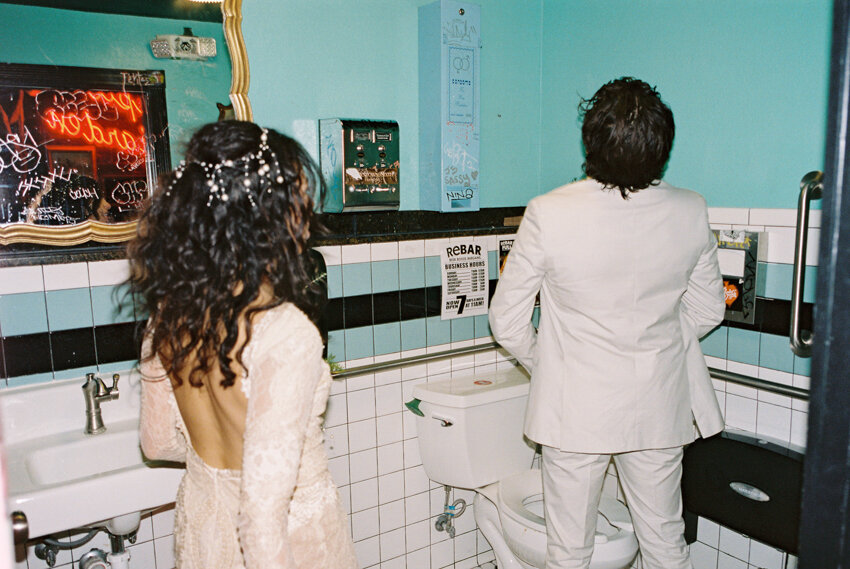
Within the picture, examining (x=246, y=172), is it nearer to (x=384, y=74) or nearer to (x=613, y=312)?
(x=613, y=312)

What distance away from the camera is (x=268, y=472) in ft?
3.56

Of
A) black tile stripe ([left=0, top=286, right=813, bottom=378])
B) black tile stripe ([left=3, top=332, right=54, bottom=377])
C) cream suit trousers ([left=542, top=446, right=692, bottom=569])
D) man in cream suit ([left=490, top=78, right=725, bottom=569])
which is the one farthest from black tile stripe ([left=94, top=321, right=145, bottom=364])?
cream suit trousers ([left=542, top=446, right=692, bottom=569])

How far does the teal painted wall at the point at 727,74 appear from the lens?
211 centimetres

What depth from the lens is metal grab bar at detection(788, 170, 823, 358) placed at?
1.93 m

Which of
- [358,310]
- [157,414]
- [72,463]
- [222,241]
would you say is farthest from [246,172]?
[358,310]

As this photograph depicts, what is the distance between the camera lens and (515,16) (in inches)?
112

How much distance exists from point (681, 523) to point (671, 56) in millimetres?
1640

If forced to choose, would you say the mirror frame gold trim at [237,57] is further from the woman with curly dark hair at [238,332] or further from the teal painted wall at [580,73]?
the woman with curly dark hair at [238,332]

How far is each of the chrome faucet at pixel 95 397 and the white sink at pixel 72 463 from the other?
29 millimetres

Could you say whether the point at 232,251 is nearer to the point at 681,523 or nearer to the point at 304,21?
the point at 304,21

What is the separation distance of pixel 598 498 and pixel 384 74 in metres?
1.67

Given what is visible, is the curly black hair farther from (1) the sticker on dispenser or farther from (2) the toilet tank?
(1) the sticker on dispenser

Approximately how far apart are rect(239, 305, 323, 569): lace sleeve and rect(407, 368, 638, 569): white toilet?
138 cm

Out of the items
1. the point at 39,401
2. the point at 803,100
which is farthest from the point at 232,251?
the point at 803,100
